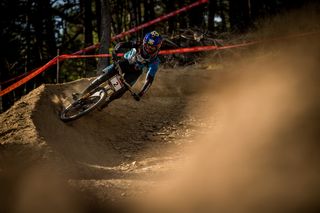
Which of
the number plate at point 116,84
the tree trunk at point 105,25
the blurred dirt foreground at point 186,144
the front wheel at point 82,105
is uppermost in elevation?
the tree trunk at point 105,25

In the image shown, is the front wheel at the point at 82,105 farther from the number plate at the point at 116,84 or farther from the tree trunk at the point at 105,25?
the tree trunk at the point at 105,25

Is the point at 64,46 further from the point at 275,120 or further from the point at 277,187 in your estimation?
the point at 277,187

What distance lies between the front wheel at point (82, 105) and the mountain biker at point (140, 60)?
→ 232 mm

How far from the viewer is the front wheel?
25.2 feet

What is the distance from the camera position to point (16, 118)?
7395 millimetres

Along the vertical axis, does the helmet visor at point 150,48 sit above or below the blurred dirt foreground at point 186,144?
above

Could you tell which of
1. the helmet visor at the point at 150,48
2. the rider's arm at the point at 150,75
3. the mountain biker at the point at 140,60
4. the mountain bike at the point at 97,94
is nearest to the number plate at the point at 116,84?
the mountain bike at the point at 97,94

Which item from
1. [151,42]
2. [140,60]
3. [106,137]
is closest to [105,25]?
[140,60]

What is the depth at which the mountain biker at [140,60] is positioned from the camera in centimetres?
791

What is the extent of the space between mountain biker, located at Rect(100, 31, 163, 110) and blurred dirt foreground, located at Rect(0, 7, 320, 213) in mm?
1316

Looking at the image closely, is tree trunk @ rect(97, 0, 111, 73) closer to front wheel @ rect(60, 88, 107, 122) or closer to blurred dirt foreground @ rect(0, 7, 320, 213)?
blurred dirt foreground @ rect(0, 7, 320, 213)

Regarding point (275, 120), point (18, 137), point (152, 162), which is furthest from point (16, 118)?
point (275, 120)

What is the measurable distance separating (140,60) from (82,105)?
1.63 meters

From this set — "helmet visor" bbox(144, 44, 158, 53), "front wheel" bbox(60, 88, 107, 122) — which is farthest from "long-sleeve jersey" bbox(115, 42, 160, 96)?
"front wheel" bbox(60, 88, 107, 122)
